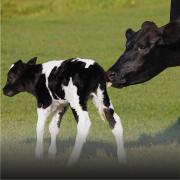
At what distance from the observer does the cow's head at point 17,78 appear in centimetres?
910

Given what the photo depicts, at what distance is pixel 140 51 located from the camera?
830 centimetres

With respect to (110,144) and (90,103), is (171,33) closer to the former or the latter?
(110,144)

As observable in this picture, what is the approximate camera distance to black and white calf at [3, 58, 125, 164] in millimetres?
8297

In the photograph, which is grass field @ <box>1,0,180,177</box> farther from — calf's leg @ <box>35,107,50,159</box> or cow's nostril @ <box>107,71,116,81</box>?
cow's nostril @ <box>107,71,116,81</box>

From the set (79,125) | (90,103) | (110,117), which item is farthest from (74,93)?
(90,103)

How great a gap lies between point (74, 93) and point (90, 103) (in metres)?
6.36

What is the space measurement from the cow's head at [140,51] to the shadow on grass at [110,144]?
3.39 feet

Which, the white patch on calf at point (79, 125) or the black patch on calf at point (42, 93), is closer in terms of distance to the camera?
the white patch on calf at point (79, 125)

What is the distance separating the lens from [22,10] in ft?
116

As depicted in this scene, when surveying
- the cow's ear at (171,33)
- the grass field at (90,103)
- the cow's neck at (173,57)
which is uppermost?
the cow's ear at (171,33)

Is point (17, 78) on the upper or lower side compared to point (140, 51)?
lower

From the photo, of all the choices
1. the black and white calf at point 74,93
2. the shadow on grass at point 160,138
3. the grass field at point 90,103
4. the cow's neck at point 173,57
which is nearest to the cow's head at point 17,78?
the black and white calf at point 74,93

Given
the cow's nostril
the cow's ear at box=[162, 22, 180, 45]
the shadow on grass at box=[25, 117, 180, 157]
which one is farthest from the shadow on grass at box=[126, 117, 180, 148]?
the cow's ear at box=[162, 22, 180, 45]

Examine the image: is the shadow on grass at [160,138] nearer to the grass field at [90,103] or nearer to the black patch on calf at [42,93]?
the grass field at [90,103]
